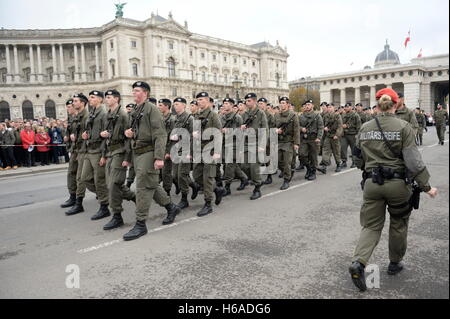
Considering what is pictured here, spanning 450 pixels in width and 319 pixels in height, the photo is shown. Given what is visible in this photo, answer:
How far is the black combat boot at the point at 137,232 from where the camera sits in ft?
17.1

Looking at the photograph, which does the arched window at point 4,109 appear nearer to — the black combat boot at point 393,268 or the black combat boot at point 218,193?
the black combat boot at point 218,193

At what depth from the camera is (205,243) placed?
16.4 feet

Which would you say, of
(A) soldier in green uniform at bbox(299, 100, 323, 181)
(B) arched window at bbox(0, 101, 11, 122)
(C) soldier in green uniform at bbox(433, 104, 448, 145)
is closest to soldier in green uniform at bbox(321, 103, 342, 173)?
(A) soldier in green uniform at bbox(299, 100, 323, 181)

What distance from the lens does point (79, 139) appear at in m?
7.36

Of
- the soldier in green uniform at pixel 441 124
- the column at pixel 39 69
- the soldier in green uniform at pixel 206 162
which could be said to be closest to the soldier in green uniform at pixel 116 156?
the soldier in green uniform at pixel 206 162

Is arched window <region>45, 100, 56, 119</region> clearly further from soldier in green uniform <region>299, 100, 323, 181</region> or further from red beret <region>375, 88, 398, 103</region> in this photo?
red beret <region>375, 88, 398, 103</region>

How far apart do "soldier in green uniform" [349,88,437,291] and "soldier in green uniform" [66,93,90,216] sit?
5.21m

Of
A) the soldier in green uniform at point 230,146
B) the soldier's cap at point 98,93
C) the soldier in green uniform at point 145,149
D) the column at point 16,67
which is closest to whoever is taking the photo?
the soldier in green uniform at point 145,149

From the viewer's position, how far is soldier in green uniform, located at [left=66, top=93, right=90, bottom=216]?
23.2ft

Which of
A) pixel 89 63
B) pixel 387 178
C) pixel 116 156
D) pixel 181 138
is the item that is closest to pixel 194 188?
pixel 181 138

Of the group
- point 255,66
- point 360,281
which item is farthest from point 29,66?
point 360,281

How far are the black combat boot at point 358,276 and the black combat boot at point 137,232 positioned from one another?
3.13m

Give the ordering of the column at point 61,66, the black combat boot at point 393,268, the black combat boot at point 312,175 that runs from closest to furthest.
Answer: the black combat boot at point 393,268
the black combat boot at point 312,175
the column at point 61,66

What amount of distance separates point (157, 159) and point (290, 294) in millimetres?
2960
